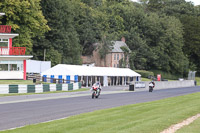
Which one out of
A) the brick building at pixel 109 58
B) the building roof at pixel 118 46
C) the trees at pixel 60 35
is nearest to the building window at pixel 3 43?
the trees at pixel 60 35

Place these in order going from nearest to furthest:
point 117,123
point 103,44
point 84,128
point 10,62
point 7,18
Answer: point 84,128
point 117,123
point 10,62
point 7,18
point 103,44

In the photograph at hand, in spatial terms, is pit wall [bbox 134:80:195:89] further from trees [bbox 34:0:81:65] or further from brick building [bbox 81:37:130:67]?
brick building [bbox 81:37:130:67]

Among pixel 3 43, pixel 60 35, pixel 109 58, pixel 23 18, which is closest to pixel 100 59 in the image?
pixel 109 58

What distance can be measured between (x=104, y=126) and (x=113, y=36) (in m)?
82.6

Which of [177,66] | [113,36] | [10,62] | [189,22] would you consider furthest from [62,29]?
[189,22]

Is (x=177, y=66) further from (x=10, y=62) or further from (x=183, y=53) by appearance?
(x=10, y=62)

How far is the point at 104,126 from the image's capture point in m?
12.3

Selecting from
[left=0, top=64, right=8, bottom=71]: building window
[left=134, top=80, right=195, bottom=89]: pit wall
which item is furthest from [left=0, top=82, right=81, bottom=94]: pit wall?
[left=134, top=80, right=195, bottom=89]: pit wall

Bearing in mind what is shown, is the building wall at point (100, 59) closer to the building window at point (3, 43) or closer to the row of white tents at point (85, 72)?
the row of white tents at point (85, 72)

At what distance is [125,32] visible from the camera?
102562 mm

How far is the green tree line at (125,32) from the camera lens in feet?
238

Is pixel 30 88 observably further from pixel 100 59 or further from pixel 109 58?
pixel 109 58

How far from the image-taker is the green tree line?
72.7 metres

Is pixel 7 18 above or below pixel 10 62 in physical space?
above
